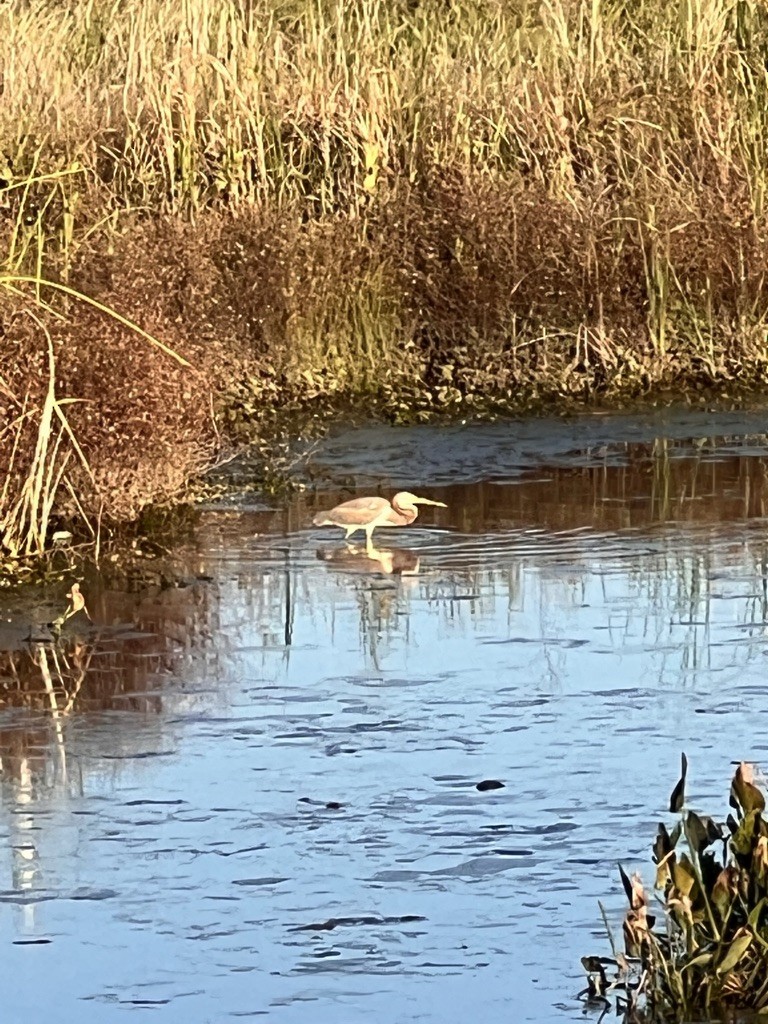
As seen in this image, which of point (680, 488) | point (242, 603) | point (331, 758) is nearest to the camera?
point (331, 758)

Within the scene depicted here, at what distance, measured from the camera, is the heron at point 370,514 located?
34.4 feet

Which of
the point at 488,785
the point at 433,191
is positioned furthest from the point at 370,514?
the point at 433,191

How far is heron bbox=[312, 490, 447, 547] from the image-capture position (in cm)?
1049

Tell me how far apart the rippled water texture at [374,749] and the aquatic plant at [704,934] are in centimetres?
21

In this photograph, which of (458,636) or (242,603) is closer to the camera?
(458,636)

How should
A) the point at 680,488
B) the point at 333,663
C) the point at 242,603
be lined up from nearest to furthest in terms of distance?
the point at 333,663
the point at 242,603
the point at 680,488

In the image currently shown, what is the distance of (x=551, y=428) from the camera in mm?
13422

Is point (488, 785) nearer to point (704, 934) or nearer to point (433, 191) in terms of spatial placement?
point (704, 934)

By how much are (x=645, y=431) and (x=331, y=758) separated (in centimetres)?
610

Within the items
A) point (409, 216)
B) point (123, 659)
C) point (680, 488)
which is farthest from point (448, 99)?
point (123, 659)

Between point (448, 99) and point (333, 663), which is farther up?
point (448, 99)

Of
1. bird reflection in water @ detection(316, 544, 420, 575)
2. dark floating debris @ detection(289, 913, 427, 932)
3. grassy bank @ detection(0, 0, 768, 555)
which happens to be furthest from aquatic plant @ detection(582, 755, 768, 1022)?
grassy bank @ detection(0, 0, 768, 555)

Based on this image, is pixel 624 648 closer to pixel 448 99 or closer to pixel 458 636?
pixel 458 636

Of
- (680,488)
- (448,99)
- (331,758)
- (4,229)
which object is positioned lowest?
(331,758)
